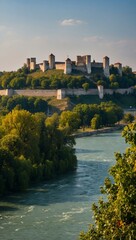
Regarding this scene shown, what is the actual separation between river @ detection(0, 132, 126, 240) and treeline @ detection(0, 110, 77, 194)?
87 centimetres

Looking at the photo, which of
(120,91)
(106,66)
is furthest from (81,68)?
(120,91)

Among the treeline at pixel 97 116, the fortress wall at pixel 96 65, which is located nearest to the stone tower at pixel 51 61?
the fortress wall at pixel 96 65

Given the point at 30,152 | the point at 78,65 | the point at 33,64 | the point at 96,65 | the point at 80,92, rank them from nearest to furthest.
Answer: the point at 30,152 < the point at 80,92 < the point at 78,65 < the point at 96,65 < the point at 33,64

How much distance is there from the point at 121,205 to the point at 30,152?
958 inches

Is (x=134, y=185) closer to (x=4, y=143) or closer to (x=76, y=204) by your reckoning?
(x=76, y=204)

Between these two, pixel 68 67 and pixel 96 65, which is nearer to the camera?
pixel 68 67

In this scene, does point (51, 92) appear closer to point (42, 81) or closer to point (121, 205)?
point (42, 81)

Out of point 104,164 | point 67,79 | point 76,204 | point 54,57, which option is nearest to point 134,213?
point 76,204

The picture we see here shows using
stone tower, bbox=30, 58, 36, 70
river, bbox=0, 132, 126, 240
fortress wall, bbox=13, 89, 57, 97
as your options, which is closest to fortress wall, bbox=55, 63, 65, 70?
stone tower, bbox=30, 58, 36, 70

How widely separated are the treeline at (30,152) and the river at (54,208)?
0.87 metres

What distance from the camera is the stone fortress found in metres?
101

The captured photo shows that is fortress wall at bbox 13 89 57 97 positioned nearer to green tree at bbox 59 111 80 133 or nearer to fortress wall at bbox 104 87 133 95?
fortress wall at bbox 104 87 133 95

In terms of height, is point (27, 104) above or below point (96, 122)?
above

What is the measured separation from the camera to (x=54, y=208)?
24531 mm
